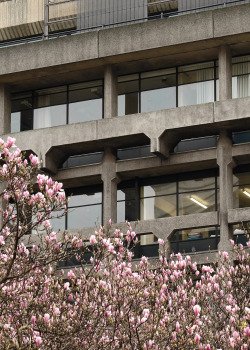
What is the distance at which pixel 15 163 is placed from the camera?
2136 centimetres

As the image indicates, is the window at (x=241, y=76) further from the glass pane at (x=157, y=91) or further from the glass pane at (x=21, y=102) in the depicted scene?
the glass pane at (x=21, y=102)

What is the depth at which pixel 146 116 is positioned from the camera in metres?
47.1

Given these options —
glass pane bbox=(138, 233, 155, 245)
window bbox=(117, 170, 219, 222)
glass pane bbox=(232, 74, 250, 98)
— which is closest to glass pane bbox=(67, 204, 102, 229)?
window bbox=(117, 170, 219, 222)

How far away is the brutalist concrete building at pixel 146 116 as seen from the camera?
4597 cm

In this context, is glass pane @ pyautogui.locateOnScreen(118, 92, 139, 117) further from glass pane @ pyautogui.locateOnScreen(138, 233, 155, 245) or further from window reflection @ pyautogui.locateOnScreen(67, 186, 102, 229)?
glass pane @ pyautogui.locateOnScreen(138, 233, 155, 245)

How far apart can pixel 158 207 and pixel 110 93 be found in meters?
6.00

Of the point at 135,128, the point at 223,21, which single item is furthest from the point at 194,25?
the point at 135,128

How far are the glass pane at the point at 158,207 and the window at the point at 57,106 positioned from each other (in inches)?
197

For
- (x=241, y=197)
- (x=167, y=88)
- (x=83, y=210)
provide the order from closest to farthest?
(x=241, y=197), (x=167, y=88), (x=83, y=210)

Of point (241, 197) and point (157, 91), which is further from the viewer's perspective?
point (157, 91)

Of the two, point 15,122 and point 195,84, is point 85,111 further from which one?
Result: point 195,84

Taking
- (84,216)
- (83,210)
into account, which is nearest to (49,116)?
(83,210)

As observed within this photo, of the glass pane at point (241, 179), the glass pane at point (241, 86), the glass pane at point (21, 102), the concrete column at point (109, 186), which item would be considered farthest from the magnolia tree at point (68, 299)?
the glass pane at point (21, 102)

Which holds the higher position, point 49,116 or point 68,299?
point 49,116
